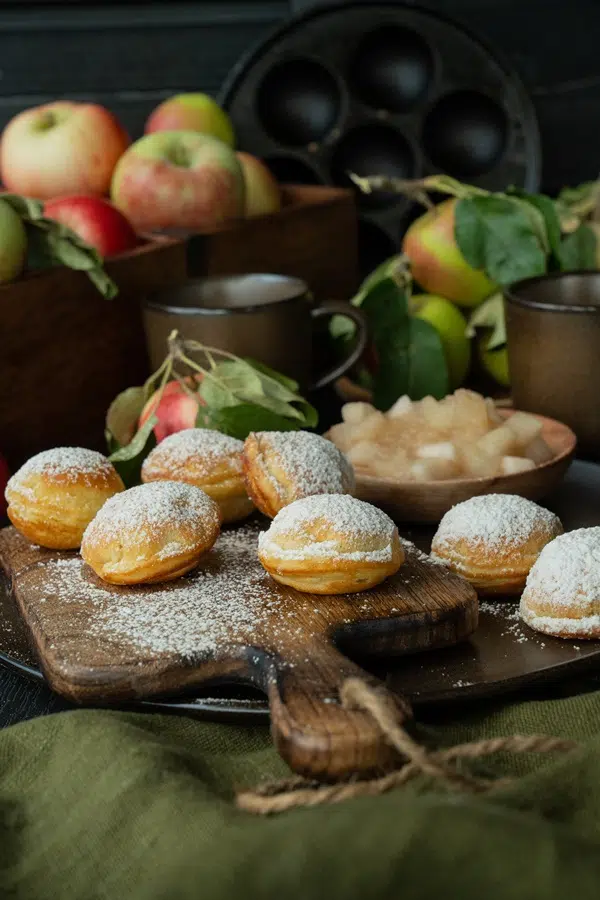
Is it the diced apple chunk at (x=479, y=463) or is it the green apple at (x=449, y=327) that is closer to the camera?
the diced apple chunk at (x=479, y=463)

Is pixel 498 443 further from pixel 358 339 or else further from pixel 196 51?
pixel 196 51

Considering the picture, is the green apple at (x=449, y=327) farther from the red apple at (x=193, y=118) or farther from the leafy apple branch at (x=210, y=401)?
the red apple at (x=193, y=118)

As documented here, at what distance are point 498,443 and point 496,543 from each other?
0.14 metres

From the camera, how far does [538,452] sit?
0.72m

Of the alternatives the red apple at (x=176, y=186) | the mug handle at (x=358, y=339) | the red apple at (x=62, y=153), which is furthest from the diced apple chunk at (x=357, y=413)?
the red apple at (x=62, y=153)

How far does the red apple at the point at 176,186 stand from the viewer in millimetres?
1031

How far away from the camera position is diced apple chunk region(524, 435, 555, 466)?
0.72 m

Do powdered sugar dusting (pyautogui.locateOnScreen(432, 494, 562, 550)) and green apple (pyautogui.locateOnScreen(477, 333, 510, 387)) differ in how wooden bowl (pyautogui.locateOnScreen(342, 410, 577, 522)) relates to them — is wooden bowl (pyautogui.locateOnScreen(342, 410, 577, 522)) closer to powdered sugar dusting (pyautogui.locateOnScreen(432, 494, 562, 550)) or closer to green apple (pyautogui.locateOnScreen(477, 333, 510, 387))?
powdered sugar dusting (pyautogui.locateOnScreen(432, 494, 562, 550))

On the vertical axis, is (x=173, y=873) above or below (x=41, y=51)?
below

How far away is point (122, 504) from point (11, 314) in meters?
0.29

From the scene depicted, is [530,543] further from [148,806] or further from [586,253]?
[586,253]

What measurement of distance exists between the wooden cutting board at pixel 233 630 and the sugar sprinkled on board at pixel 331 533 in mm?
25

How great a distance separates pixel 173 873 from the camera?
36 centimetres

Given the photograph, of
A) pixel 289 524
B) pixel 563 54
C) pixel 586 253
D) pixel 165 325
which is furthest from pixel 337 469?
pixel 563 54
